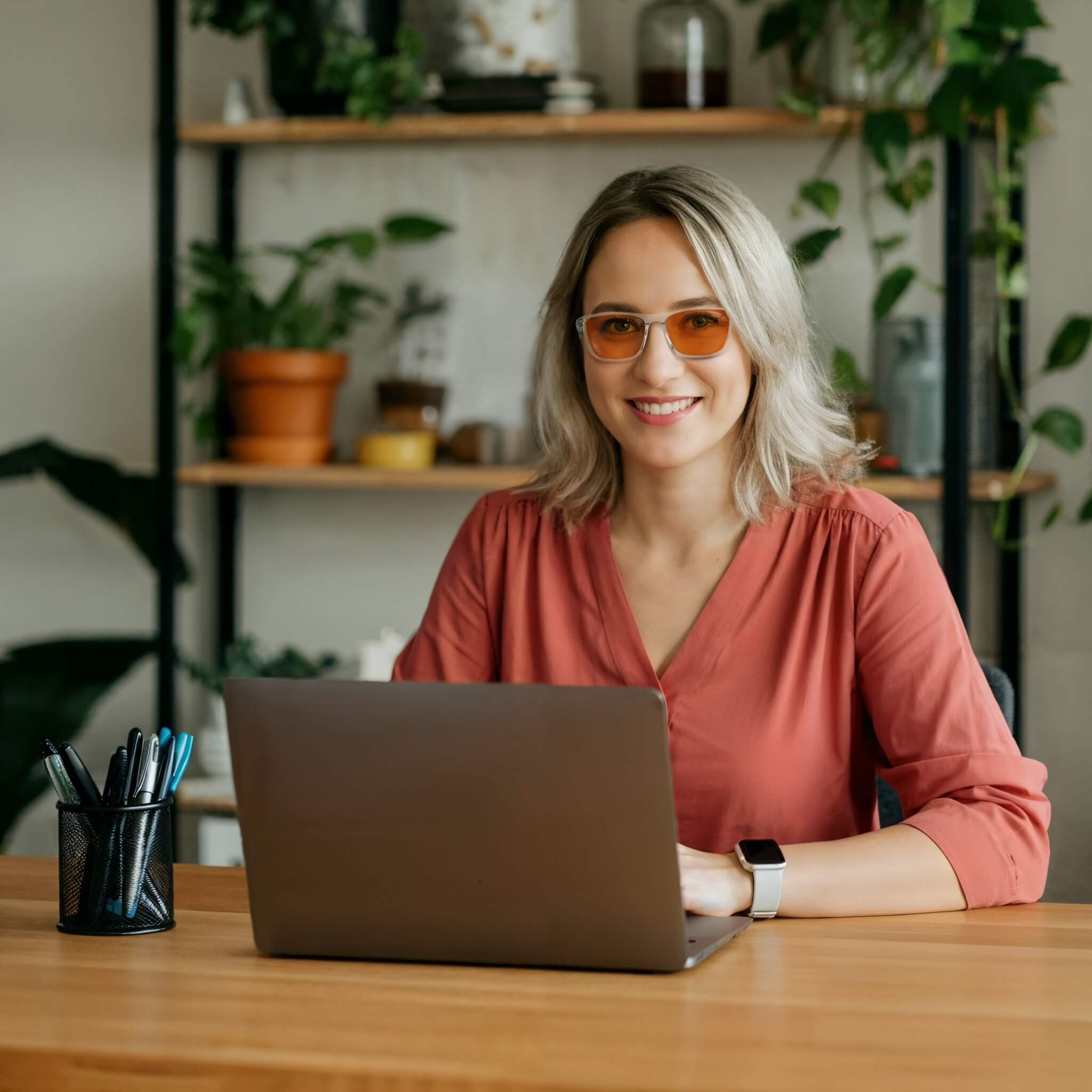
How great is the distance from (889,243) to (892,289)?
0.36 feet

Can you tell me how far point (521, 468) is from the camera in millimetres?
2732

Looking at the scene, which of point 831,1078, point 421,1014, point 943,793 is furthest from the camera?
point 943,793

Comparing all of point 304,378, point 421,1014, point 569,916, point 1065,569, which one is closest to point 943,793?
point 569,916

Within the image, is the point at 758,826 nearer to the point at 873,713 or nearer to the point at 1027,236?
the point at 873,713

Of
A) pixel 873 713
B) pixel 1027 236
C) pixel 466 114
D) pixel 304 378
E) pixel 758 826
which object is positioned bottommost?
pixel 758 826

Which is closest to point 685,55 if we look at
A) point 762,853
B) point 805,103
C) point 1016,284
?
point 805,103

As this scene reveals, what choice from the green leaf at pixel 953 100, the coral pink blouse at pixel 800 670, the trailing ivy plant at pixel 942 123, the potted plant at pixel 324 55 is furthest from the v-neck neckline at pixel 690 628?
the potted plant at pixel 324 55

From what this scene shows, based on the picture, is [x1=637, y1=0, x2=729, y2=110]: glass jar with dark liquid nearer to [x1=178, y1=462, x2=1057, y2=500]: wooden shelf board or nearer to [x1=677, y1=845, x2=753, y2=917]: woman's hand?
[x1=178, y1=462, x2=1057, y2=500]: wooden shelf board

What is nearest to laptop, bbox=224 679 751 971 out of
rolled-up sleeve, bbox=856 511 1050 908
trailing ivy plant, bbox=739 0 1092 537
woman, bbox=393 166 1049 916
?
rolled-up sleeve, bbox=856 511 1050 908

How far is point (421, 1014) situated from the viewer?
0.92m

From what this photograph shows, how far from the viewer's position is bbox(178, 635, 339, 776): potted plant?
2.70 metres

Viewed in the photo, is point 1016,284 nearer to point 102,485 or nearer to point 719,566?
point 719,566

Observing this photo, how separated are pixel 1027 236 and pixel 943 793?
1.66m

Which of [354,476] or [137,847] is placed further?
[354,476]
